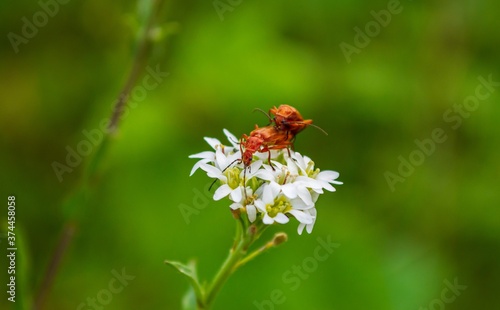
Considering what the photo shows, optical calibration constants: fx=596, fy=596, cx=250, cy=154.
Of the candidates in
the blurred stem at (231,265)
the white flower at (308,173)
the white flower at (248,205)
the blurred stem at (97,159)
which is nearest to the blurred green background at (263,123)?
the blurred stem at (97,159)

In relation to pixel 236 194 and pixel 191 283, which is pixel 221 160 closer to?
pixel 236 194

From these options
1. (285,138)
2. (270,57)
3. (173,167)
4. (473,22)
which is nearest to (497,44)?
(473,22)

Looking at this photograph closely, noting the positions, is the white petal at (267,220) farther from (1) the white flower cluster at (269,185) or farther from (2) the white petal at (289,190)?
(2) the white petal at (289,190)

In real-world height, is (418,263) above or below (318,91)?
below

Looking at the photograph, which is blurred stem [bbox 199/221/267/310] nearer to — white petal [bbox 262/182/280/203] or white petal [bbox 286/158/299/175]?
white petal [bbox 262/182/280/203]

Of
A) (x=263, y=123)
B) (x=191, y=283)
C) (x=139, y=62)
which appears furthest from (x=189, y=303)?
(x=263, y=123)

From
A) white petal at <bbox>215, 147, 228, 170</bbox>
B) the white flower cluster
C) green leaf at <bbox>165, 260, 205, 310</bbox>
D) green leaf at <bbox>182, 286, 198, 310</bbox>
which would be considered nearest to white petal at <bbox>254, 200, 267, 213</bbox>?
the white flower cluster

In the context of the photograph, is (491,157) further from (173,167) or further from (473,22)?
(173,167)
